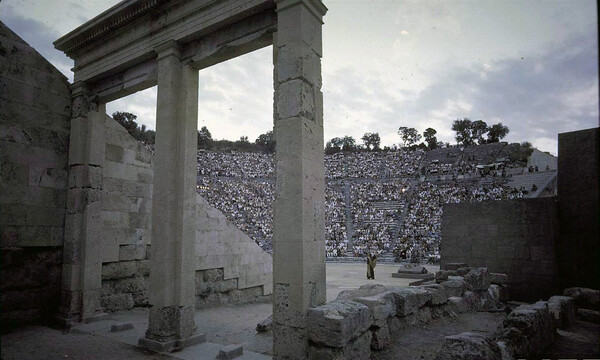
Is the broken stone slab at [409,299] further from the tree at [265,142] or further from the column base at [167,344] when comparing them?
the tree at [265,142]

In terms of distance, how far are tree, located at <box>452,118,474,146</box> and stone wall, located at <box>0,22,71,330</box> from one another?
252 ft

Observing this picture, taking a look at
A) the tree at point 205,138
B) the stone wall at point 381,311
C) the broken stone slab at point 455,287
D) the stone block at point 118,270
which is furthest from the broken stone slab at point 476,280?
the tree at point 205,138

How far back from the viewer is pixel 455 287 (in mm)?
8594

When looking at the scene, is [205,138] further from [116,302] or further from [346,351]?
[346,351]

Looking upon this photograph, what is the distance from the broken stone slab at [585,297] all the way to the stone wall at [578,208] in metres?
0.96

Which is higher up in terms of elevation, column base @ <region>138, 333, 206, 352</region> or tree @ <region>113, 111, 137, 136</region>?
tree @ <region>113, 111, 137, 136</region>

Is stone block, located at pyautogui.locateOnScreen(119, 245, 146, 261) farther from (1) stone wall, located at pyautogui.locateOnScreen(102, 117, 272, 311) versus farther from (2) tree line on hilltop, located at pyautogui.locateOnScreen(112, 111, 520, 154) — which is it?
(2) tree line on hilltop, located at pyautogui.locateOnScreen(112, 111, 520, 154)

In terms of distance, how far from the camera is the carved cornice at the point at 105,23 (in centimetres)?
661

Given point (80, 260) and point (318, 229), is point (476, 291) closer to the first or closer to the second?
point (318, 229)

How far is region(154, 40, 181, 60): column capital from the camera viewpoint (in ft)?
20.7

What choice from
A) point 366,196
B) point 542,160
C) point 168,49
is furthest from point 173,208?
point 542,160

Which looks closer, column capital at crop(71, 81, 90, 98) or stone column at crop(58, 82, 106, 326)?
stone column at crop(58, 82, 106, 326)

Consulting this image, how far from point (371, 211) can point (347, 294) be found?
1199 inches

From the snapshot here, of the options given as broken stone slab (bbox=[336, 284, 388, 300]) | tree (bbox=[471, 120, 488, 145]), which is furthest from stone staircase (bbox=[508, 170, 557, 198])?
tree (bbox=[471, 120, 488, 145])
